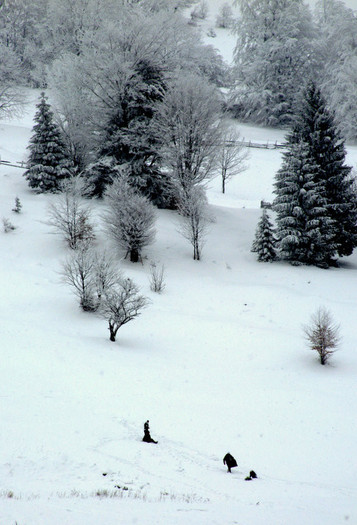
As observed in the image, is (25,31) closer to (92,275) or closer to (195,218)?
(195,218)

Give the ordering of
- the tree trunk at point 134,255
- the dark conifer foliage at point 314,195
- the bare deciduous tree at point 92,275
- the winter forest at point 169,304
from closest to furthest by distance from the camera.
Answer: the winter forest at point 169,304 < the bare deciduous tree at point 92,275 < the tree trunk at point 134,255 < the dark conifer foliage at point 314,195

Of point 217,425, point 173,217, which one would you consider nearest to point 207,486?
point 217,425

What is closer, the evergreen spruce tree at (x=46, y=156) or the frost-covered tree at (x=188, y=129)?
the frost-covered tree at (x=188, y=129)

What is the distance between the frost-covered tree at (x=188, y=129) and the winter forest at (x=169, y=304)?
137mm

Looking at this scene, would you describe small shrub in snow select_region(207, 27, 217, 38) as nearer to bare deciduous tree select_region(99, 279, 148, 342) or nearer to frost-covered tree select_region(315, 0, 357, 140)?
frost-covered tree select_region(315, 0, 357, 140)

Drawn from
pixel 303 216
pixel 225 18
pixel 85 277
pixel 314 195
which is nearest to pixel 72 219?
pixel 85 277

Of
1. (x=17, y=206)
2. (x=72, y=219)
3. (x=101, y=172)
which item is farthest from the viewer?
(x=101, y=172)

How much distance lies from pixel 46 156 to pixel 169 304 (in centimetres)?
1640

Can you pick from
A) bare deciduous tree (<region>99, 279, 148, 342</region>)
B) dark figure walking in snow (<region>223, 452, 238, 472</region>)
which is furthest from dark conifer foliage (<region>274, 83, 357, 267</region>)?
dark figure walking in snow (<region>223, 452, 238, 472</region>)

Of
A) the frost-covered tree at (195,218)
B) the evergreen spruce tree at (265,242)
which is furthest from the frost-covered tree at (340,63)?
the frost-covered tree at (195,218)

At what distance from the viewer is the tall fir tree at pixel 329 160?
2909 centimetres

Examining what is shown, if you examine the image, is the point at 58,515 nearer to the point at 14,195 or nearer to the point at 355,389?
the point at 355,389

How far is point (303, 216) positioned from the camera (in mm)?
27656

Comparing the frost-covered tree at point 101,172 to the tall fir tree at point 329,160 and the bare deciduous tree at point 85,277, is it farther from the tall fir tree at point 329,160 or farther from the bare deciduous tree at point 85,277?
the tall fir tree at point 329,160
